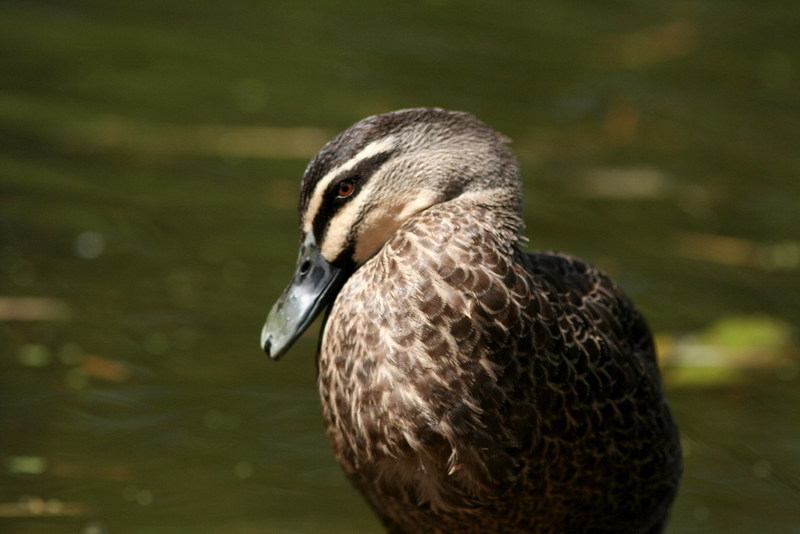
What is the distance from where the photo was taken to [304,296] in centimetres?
410

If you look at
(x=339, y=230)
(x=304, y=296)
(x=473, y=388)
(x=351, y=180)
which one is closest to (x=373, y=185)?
(x=351, y=180)

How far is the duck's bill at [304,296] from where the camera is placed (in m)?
4.07

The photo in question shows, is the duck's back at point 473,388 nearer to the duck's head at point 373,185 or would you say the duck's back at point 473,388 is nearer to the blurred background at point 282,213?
the duck's head at point 373,185

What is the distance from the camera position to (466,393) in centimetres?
385

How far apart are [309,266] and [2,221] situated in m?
3.54

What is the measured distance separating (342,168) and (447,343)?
0.60 metres

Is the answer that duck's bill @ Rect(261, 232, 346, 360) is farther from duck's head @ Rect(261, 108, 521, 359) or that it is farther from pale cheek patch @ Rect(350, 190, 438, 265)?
pale cheek patch @ Rect(350, 190, 438, 265)

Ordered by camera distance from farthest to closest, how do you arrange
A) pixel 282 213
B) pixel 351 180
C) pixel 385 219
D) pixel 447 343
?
pixel 282 213 → pixel 385 219 → pixel 351 180 → pixel 447 343

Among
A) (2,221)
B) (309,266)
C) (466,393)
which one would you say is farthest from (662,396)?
(2,221)

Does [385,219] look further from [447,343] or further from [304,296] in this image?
[447,343]

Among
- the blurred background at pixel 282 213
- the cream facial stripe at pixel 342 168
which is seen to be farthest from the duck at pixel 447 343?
the blurred background at pixel 282 213

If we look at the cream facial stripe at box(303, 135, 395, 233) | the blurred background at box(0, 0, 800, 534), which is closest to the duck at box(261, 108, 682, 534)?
the cream facial stripe at box(303, 135, 395, 233)

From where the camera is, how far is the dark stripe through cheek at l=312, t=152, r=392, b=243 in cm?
391

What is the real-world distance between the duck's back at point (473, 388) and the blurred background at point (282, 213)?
3.28 feet
